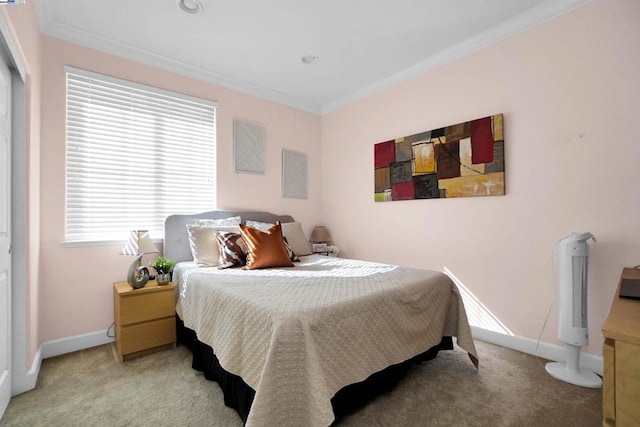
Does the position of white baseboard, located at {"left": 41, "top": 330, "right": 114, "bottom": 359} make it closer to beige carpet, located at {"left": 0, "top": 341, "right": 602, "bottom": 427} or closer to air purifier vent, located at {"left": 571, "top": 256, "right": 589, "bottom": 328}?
beige carpet, located at {"left": 0, "top": 341, "right": 602, "bottom": 427}

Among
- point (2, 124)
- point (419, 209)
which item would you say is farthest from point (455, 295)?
point (2, 124)

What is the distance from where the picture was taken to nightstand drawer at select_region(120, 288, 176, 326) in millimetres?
2314

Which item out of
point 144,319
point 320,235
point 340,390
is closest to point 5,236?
point 144,319

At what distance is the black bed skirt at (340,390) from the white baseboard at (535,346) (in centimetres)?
59

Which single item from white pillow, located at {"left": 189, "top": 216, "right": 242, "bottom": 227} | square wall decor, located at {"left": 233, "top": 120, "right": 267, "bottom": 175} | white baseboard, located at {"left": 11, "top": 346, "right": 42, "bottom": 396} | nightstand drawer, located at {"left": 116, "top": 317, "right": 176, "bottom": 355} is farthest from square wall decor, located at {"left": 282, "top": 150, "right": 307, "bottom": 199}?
white baseboard, located at {"left": 11, "top": 346, "right": 42, "bottom": 396}

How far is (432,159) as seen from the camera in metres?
3.01

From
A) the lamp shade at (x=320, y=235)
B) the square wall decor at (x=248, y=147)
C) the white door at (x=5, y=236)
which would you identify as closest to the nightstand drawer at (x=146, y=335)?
the white door at (x=5, y=236)

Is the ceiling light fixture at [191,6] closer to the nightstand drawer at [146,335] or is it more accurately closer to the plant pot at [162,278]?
the plant pot at [162,278]

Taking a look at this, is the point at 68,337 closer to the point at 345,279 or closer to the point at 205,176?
the point at 205,176

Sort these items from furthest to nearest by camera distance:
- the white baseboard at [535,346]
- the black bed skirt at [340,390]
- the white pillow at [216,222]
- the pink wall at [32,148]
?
1. the white pillow at [216,222]
2. the white baseboard at [535,346]
3. the pink wall at [32,148]
4. the black bed skirt at [340,390]

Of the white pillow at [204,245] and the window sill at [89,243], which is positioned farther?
the white pillow at [204,245]

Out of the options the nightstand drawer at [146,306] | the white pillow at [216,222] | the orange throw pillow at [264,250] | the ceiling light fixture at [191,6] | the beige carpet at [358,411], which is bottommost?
the beige carpet at [358,411]

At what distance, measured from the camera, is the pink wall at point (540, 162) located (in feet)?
6.69

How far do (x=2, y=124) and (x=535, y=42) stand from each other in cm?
369
